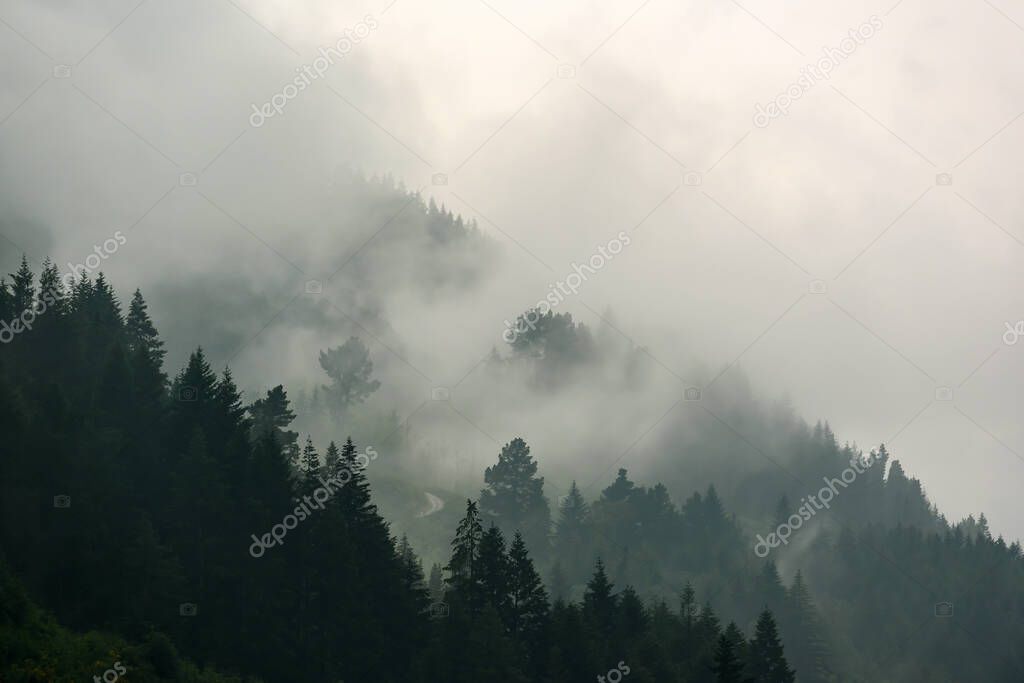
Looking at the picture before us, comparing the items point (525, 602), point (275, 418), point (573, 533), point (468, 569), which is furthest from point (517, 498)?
point (525, 602)

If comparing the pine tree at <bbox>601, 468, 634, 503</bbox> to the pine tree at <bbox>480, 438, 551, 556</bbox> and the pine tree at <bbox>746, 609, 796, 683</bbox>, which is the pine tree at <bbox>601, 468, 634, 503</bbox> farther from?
the pine tree at <bbox>746, 609, 796, 683</bbox>

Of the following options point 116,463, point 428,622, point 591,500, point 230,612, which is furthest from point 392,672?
point 591,500

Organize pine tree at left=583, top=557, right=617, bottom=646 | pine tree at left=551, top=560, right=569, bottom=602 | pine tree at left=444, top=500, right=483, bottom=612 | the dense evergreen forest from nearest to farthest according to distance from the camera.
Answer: the dense evergreen forest, pine tree at left=444, top=500, right=483, bottom=612, pine tree at left=583, top=557, right=617, bottom=646, pine tree at left=551, top=560, right=569, bottom=602

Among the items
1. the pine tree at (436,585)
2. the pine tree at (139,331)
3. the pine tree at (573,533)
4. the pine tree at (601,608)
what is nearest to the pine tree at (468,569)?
the pine tree at (601,608)

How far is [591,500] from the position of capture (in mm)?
189375

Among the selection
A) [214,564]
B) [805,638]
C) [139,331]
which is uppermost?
[139,331]

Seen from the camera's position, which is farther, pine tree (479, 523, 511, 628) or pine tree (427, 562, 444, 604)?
pine tree (427, 562, 444, 604)

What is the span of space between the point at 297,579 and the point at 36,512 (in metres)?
16.2

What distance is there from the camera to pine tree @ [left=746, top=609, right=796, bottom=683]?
283 feet

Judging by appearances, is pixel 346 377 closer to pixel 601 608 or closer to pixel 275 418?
pixel 275 418

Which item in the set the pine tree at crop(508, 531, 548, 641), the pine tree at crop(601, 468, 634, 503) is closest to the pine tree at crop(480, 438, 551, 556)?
the pine tree at crop(601, 468, 634, 503)

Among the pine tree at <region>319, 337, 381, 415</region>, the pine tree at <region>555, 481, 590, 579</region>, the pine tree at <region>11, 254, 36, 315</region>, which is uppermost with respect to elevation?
the pine tree at <region>319, 337, 381, 415</region>

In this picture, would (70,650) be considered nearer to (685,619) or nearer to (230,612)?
(230,612)

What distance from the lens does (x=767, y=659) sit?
8744 cm
